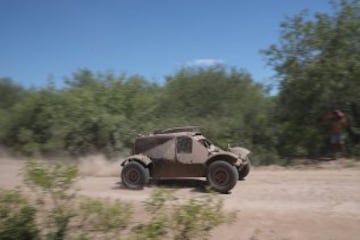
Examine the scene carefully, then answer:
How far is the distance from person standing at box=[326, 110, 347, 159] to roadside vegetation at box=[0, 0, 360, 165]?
0.49m

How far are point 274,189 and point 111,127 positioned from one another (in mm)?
8872

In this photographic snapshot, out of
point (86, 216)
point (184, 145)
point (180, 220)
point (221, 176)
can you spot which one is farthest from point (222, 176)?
point (180, 220)

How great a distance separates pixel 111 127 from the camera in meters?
19.3

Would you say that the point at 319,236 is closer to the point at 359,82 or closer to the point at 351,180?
the point at 351,180

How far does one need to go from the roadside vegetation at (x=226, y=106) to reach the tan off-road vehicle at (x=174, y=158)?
189 inches

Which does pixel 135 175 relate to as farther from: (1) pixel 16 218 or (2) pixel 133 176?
(1) pixel 16 218

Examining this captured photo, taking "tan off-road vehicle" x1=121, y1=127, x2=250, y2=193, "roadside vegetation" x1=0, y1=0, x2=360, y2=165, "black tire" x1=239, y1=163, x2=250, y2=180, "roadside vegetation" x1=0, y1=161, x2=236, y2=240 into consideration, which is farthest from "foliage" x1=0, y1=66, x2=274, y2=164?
"roadside vegetation" x1=0, y1=161, x2=236, y2=240

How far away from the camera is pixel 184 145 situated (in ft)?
42.3

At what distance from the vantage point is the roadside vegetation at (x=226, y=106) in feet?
57.1

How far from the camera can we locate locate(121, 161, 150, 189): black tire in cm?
A: 1288

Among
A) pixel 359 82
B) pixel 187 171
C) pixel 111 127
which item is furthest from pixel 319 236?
pixel 111 127

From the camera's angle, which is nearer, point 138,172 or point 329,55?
point 138,172

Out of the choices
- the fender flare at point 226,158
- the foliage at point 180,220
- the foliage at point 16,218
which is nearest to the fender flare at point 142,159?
the fender flare at point 226,158

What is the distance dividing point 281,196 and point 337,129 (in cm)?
637
